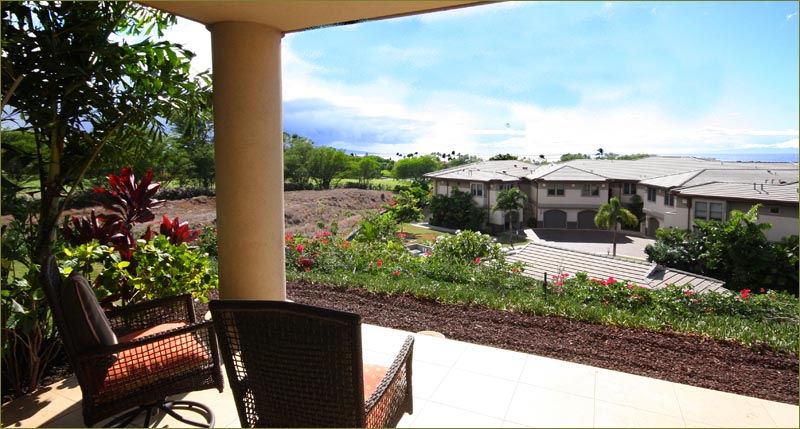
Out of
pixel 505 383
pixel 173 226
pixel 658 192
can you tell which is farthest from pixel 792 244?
pixel 173 226

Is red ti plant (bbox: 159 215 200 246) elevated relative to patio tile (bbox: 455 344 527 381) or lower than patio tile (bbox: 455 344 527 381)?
→ elevated

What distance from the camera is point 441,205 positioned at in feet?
96.5

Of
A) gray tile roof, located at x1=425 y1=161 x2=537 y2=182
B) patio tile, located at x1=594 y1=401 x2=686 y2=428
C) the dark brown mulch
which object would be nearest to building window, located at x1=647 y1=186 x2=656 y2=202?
gray tile roof, located at x1=425 y1=161 x2=537 y2=182

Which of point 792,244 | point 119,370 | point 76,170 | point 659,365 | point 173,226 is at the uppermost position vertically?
point 76,170

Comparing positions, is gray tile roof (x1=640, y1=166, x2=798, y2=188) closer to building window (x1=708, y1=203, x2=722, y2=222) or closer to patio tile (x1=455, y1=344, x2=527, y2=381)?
building window (x1=708, y1=203, x2=722, y2=222)

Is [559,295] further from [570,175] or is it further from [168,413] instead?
[570,175]

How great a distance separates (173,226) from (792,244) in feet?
59.3

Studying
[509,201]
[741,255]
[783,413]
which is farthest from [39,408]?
[509,201]

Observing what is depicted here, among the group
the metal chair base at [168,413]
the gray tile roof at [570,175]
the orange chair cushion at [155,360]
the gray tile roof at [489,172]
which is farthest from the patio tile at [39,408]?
the gray tile roof at [570,175]

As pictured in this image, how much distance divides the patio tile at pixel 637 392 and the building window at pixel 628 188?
29.7 m

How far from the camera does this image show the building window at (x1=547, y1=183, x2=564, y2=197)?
97.3 feet

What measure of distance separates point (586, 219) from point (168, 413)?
30.7m

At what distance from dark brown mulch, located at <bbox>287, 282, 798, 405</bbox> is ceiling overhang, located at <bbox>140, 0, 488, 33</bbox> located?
7.29 feet

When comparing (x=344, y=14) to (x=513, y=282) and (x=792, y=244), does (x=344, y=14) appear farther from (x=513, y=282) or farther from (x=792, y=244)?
(x=792, y=244)
